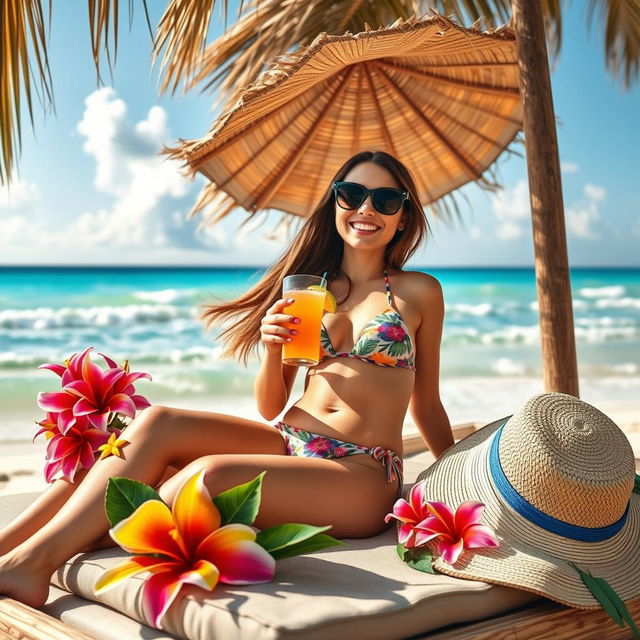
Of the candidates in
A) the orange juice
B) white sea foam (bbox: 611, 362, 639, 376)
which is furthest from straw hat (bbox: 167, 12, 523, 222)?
white sea foam (bbox: 611, 362, 639, 376)

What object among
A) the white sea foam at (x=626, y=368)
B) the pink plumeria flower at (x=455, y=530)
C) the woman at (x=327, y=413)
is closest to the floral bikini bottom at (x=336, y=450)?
the woman at (x=327, y=413)

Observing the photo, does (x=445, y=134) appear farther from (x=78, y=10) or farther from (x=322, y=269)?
(x=78, y=10)

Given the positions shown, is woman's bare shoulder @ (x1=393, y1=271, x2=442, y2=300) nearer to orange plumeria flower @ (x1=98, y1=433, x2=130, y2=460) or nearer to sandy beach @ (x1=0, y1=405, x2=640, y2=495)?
orange plumeria flower @ (x1=98, y1=433, x2=130, y2=460)

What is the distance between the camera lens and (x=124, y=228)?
2661 cm

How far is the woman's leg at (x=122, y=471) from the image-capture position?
6.72ft

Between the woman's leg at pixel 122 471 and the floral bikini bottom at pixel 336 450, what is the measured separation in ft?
0.38

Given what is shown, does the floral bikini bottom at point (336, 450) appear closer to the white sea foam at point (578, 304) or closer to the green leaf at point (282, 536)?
the green leaf at point (282, 536)

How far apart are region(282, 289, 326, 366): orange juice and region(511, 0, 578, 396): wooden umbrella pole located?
1246 mm

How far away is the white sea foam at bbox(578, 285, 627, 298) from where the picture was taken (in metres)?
26.4

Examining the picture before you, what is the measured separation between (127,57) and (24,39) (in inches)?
934

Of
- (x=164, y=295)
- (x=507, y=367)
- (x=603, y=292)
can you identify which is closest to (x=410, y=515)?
(x=507, y=367)

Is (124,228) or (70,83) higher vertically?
(70,83)

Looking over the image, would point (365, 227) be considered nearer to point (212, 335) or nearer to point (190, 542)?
point (190, 542)

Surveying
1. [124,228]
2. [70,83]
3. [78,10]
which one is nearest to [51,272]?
[124,228]
